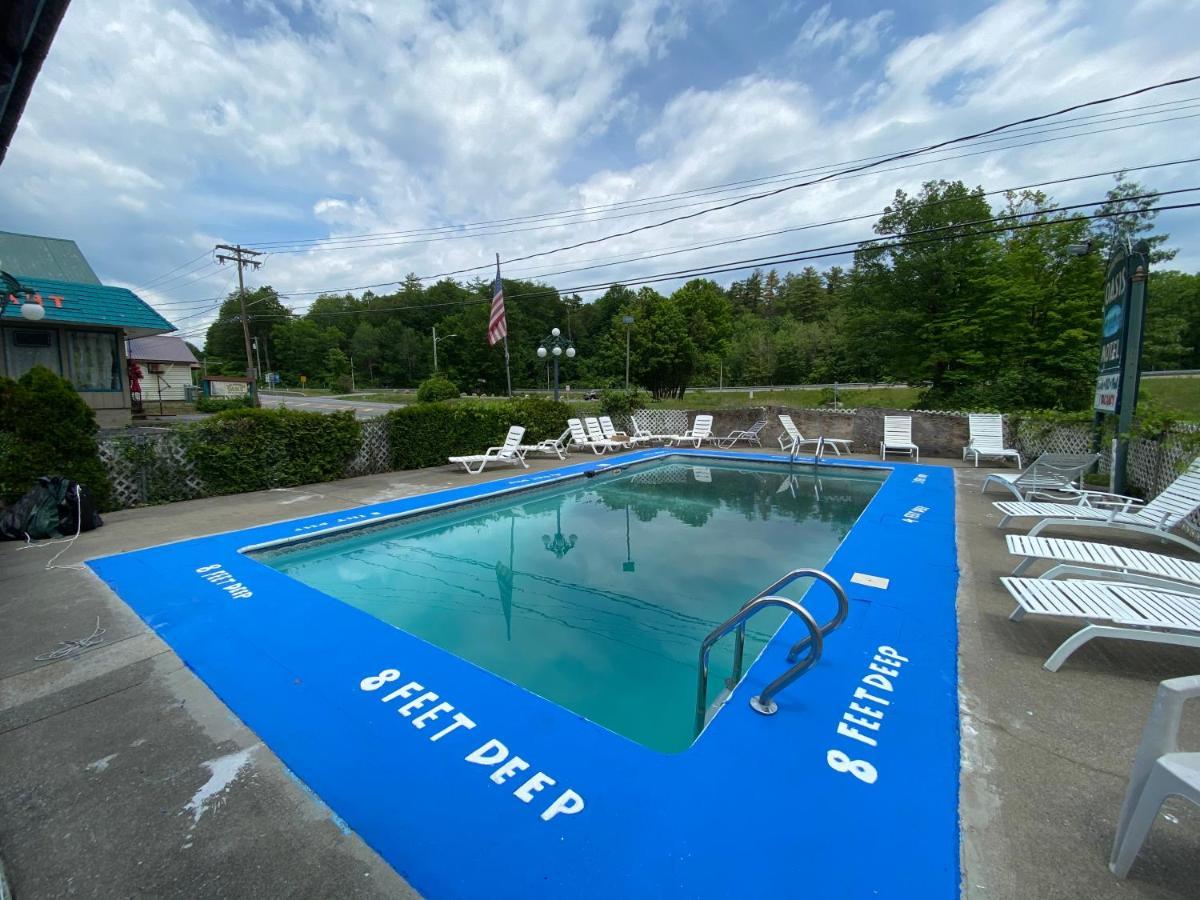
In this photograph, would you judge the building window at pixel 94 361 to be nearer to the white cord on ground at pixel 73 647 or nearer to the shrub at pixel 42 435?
the shrub at pixel 42 435

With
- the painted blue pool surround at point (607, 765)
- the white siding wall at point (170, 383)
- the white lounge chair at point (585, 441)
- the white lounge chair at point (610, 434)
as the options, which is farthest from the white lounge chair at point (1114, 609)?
the white siding wall at point (170, 383)

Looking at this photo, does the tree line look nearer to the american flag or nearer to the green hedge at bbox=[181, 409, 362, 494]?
the american flag

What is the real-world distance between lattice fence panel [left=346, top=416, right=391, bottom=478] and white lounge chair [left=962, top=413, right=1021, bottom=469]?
13.2 metres

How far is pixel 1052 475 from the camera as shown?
25.6ft

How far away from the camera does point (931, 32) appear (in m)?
8.52

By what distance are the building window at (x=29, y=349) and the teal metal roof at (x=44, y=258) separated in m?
1.31

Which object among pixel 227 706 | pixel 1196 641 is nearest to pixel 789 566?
pixel 1196 641

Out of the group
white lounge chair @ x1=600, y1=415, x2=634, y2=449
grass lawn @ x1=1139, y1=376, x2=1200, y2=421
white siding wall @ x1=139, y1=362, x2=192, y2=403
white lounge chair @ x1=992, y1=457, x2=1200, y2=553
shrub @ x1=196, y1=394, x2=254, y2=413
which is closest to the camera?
white lounge chair @ x1=992, y1=457, x2=1200, y2=553

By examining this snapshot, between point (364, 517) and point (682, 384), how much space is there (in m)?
37.3

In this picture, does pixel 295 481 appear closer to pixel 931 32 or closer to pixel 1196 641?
pixel 1196 641

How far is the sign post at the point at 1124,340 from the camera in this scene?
7531 millimetres

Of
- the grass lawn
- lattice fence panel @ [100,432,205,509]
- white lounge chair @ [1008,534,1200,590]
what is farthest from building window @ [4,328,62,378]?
the grass lawn

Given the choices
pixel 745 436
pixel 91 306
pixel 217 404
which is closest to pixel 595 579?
pixel 745 436

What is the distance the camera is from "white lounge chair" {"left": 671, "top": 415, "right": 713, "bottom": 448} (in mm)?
15892
